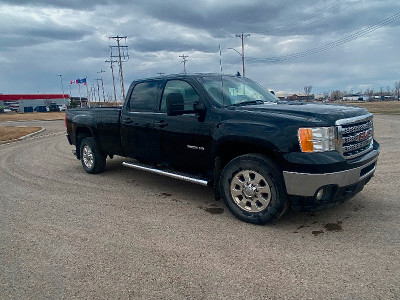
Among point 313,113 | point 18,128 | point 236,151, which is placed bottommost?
point 18,128

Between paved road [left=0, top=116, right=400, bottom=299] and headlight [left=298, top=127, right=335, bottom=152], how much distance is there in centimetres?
101

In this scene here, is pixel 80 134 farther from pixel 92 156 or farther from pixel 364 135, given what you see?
pixel 364 135

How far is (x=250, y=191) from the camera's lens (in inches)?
160

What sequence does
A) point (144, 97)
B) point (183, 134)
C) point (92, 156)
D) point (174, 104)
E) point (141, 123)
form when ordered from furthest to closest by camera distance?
1. point (92, 156)
2. point (144, 97)
3. point (141, 123)
4. point (183, 134)
5. point (174, 104)

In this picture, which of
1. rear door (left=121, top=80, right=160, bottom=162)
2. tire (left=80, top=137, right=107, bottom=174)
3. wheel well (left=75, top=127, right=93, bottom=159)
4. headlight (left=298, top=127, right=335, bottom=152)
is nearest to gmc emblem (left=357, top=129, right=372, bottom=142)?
headlight (left=298, top=127, right=335, bottom=152)

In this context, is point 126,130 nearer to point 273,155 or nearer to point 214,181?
point 214,181

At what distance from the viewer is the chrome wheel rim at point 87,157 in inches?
281

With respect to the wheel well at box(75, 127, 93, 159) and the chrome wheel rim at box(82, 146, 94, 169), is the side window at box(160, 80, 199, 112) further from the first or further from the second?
the wheel well at box(75, 127, 93, 159)

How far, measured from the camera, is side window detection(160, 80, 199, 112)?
15.7ft

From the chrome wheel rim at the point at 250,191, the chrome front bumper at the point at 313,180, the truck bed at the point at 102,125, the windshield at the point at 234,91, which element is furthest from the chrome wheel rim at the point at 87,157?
the chrome front bumper at the point at 313,180

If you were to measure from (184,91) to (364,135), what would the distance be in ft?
8.47

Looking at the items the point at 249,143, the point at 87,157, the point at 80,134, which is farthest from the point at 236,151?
the point at 80,134

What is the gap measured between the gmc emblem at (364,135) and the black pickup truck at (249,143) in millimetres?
17

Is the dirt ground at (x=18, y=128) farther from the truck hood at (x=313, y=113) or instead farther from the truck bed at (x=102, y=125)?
the truck hood at (x=313, y=113)
